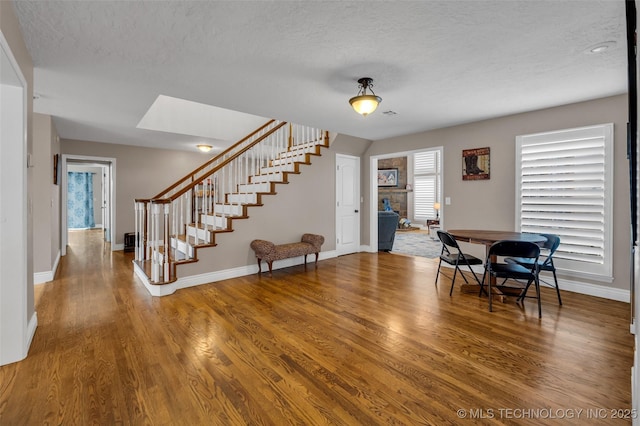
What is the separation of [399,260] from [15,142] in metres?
5.23

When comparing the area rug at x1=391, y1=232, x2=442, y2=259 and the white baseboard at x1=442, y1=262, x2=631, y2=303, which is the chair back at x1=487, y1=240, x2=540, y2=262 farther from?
the area rug at x1=391, y1=232, x2=442, y2=259

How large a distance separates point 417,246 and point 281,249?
3.94 m

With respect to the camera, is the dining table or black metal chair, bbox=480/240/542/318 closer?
black metal chair, bbox=480/240/542/318

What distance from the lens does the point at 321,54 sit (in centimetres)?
252

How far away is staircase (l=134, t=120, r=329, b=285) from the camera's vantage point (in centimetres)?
381

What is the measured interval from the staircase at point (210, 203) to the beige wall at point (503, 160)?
195cm

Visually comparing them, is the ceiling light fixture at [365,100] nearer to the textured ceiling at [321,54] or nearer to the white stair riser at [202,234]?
the textured ceiling at [321,54]

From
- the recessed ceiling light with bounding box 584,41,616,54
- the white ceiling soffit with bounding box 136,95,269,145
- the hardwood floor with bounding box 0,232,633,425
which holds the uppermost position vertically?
the white ceiling soffit with bounding box 136,95,269,145

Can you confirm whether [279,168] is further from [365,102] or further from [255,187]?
[365,102]

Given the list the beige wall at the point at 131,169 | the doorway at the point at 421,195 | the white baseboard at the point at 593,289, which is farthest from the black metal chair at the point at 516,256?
the doorway at the point at 421,195

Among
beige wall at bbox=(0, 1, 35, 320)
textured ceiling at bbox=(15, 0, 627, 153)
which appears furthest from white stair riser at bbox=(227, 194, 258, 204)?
beige wall at bbox=(0, 1, 35, 320)

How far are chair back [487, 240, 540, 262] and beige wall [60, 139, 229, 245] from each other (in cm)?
691

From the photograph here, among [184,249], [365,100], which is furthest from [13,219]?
[365,100]

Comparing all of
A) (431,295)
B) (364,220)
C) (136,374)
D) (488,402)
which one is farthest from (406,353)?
(364,220)
